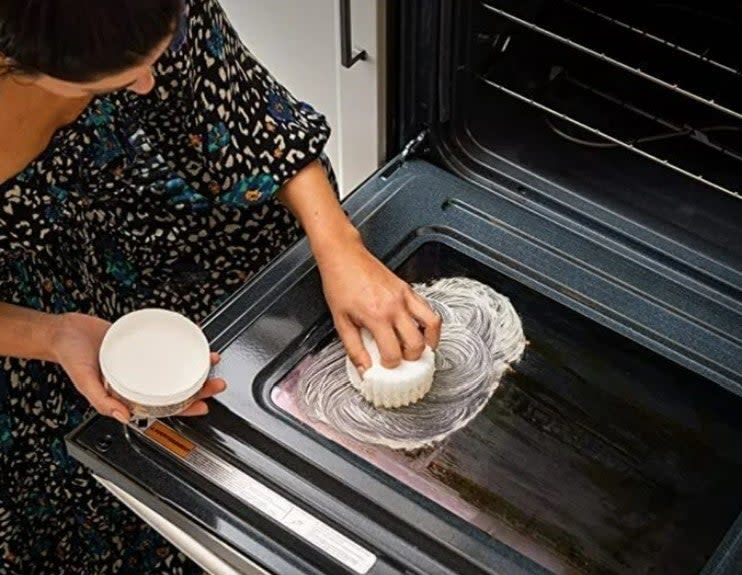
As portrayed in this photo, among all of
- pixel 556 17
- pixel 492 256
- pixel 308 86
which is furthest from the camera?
pixel 308 86

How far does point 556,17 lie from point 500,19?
0.26 feet

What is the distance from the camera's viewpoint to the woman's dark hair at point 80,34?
2.34 ft

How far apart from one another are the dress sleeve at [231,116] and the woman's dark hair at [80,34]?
24cm

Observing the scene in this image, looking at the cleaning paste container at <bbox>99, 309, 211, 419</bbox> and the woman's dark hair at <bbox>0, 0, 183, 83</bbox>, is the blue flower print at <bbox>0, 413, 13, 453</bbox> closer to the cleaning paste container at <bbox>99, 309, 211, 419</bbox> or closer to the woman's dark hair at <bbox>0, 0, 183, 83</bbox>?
the cleaning paste container at <bbox>99, 309, 211, 419</bbox>

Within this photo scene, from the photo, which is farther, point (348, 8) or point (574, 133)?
point (574, 133)

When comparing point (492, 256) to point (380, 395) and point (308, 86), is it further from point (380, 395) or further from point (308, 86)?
point (308, 86)

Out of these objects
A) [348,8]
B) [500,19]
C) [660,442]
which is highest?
[500,19]

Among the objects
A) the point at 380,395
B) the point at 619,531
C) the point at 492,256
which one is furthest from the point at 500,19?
the point at 619,531

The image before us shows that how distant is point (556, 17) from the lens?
1186 mm

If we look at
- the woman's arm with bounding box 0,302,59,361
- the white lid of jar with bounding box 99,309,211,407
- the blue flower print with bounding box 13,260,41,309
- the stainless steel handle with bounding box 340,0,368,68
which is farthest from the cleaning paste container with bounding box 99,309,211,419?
the stainless steel handle with bounding box 340,0,368,68

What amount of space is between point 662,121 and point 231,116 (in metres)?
0.44

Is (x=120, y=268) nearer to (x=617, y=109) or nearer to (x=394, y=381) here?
(x=394, y=381)

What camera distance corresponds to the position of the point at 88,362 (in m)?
1.00

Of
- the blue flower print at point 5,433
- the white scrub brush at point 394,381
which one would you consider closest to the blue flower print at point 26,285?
the blue flower print at point 5,433
